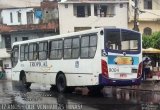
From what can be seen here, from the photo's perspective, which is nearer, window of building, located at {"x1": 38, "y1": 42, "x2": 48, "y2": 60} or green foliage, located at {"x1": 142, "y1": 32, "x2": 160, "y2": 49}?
window of building, located at {"x1": 38, "y1": 42, "x2": 48, "y2": 60}

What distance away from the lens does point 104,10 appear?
4644cm

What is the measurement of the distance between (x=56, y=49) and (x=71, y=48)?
5.10ft

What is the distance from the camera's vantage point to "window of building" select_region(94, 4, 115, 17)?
151 ft

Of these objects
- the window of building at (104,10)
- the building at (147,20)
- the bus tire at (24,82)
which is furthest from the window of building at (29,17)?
the bus tire at (24,82)

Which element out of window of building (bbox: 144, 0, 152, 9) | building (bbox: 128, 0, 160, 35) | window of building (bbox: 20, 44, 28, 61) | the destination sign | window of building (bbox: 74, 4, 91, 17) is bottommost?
the destination sign

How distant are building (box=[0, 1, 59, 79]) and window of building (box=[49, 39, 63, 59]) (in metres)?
26.3

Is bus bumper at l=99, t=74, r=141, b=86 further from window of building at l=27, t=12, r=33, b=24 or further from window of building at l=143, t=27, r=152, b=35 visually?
window of building at l=27, t=12, r=33, b=24

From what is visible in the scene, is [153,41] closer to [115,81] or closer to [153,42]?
[153,42]

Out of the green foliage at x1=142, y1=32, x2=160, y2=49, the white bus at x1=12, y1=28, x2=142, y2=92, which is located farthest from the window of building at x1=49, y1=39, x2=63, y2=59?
the green foliage at x1=142, y1=32, x2=160, y2=49

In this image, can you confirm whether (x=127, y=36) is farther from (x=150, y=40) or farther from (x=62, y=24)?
(x=62, y=24)

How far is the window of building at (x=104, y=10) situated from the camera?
46.1 m

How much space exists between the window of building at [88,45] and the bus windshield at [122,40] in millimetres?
605

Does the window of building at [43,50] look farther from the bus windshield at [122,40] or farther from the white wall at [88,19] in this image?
the white wall at [88,19]

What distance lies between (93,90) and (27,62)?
5167mm
